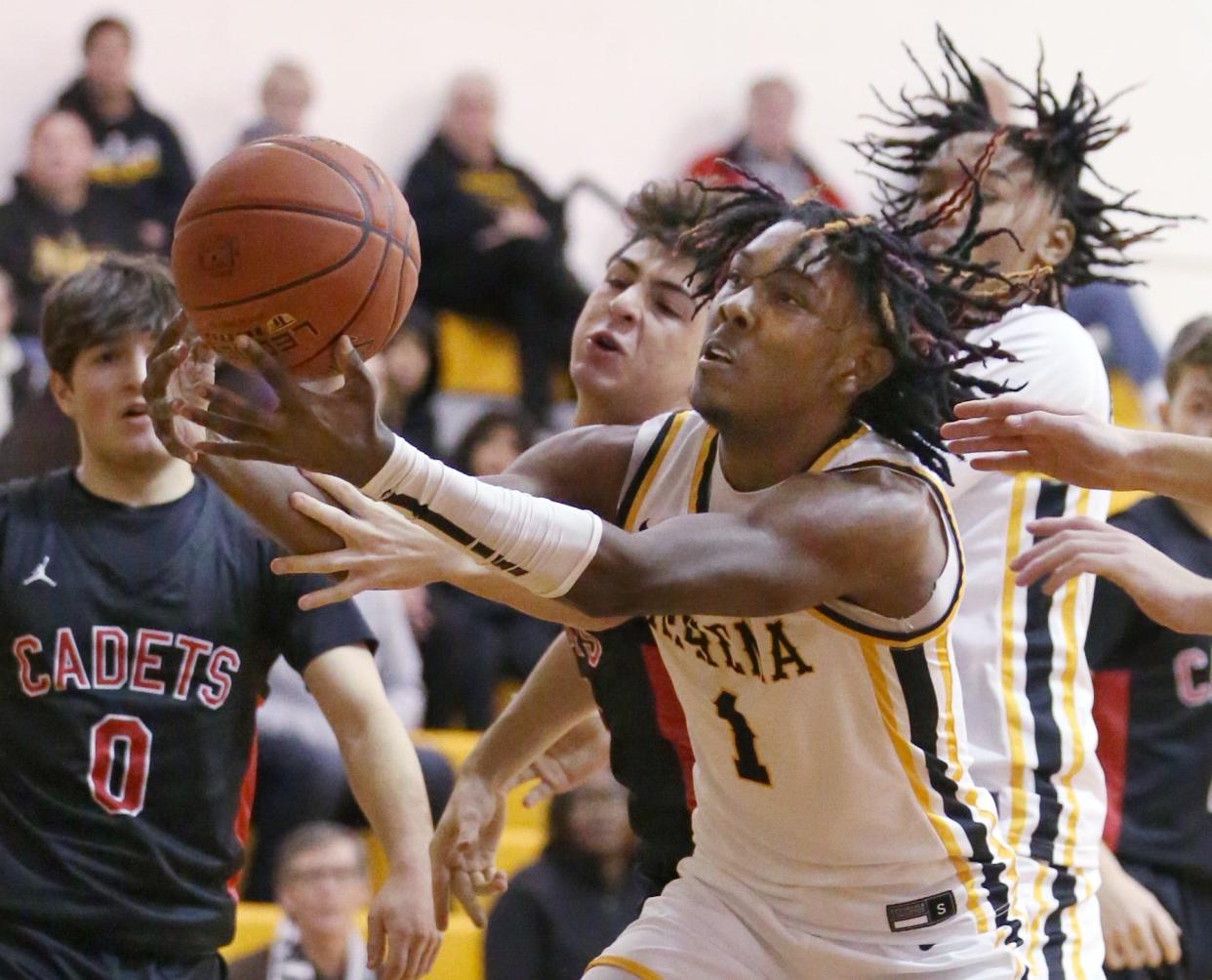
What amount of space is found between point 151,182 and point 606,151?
3077 mm

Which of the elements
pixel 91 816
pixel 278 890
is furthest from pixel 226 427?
pixel 278 890

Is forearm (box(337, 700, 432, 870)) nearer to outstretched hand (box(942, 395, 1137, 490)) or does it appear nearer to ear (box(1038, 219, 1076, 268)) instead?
outstretched hand (box(942, 395, 1137, 490))

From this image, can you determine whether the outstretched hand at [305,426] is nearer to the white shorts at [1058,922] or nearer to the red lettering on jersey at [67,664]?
the red lettering on jersey at [67,664]

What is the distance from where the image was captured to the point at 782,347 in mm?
3193

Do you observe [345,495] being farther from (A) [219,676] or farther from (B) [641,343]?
(B) [641,343]

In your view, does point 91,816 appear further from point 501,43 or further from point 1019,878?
point 501,43

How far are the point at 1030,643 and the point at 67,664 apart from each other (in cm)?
202

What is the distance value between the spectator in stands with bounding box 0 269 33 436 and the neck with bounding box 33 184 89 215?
30.0 inches

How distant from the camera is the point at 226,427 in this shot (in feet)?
8.89

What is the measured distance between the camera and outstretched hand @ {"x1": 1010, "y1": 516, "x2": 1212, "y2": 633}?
345cm

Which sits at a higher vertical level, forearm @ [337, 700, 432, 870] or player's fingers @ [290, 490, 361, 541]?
player's fingers @ [290, 490, 361, 541]

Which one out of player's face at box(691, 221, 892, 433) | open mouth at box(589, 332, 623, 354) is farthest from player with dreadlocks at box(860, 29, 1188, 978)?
open mouth at box(589, 332, 623, 354)

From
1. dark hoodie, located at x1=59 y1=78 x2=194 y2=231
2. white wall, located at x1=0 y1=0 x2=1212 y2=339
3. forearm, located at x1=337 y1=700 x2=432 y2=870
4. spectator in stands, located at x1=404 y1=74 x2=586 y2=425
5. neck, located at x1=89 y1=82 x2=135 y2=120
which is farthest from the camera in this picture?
white wall, located at x1=0 y1=0 x2=1212 y2=339

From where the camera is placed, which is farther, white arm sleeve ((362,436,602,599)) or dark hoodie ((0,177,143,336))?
dark hoodie ((0,177,143,336))
